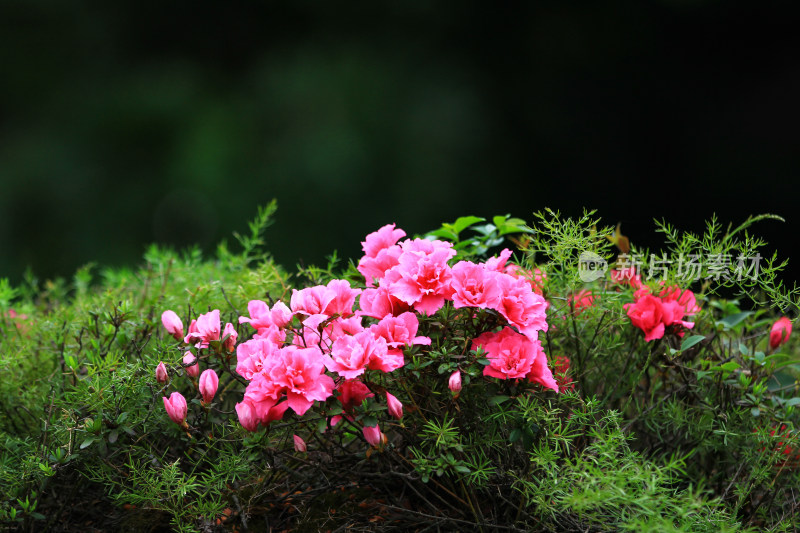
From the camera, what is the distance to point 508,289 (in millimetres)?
1111

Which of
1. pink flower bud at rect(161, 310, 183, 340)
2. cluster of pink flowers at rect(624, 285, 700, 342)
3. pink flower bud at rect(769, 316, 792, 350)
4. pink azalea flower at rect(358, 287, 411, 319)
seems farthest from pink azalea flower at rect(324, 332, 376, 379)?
pink flower bud at rect(769, 316, 792, 350)

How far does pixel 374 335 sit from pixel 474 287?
6.8 inches

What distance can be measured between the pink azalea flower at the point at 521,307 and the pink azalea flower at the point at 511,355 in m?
0.02

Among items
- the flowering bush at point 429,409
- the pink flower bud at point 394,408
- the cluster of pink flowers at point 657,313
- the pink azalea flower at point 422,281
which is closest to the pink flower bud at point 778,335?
the flowering bush at point 429,409

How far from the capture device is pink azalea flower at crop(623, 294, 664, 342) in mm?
1290

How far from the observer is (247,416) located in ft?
3.50

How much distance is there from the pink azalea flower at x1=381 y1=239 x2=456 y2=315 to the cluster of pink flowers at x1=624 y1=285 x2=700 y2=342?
398 millimetres

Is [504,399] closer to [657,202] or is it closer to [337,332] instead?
[337,332]

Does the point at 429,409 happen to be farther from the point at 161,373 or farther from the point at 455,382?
the point at 161,373

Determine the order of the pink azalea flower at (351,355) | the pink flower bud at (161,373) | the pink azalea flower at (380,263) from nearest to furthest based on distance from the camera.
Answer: the pink azalea flower at (351,355), the pink flower bud at (161,373), the pink azalea flower at (380,263)

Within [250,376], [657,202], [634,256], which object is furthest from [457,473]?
[657,202]

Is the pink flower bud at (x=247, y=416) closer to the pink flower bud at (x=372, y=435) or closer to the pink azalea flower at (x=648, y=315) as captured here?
the pink flower bud at (x=372, y=435)

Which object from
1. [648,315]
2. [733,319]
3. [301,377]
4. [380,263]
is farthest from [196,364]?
[733,319]

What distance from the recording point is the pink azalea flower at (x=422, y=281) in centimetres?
110
